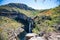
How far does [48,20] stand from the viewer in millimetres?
7566

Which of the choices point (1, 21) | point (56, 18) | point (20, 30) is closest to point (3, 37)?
point (1, 21)

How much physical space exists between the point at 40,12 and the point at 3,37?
3210mm

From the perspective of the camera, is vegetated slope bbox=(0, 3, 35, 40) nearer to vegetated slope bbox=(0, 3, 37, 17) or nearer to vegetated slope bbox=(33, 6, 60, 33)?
vegetated slope bbox=(0, 3, 37, 17)

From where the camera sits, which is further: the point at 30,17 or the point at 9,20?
the point at 30,17

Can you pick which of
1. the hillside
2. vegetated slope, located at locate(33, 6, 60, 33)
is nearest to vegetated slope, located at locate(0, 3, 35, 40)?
the hillside

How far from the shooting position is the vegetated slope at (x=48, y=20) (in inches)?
264

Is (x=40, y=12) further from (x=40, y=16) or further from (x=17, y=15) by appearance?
(x=17, y=15)

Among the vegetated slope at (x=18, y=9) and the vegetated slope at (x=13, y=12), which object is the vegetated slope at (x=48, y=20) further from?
→ the vegetated slope at (x=13, y=12)

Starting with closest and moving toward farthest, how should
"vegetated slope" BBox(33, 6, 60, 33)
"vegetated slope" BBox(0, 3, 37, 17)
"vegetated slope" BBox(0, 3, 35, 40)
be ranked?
"vegetated slope" BBox(33, 6, 60, 33), "vegetated slope" BBox(0, 3, 35, 40), "vegetated slope" BBox(0, 3, 37, 17)

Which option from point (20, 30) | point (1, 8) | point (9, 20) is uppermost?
point (1, 8)

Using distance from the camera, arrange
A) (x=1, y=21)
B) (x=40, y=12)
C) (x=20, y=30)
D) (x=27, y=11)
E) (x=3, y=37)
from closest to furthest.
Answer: (x=3, y=37) → (x=1, y=21) → (x=20, y=30) → (x=40, y=12) → (x=27, y=11)

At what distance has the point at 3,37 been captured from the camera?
230 inches

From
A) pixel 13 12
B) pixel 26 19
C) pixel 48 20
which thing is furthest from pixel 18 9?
pixel 48 20

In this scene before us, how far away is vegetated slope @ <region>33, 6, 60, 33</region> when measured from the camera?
6711mm
